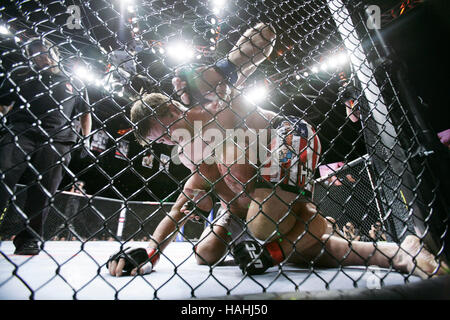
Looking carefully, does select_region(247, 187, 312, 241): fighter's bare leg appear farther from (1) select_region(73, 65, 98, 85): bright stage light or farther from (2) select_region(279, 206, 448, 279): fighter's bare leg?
(1) select_region(73, 65, 98, 85): bright stage light

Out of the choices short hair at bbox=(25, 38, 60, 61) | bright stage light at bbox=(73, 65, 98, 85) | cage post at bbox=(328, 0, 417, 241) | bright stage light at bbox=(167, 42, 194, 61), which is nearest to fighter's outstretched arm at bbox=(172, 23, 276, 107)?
bright stage light at bbox=(167, 42, 194, 61)

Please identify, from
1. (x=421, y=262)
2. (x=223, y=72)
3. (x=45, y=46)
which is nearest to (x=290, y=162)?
(x=223, y=72)

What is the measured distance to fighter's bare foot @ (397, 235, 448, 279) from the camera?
105cm

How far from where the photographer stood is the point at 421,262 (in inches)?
44.7

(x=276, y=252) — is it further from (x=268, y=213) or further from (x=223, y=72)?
(x=223, y=72)

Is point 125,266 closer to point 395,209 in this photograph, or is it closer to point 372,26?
point 395,209

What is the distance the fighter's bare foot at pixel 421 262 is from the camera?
105 centimetres

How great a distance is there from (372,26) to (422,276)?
157cm

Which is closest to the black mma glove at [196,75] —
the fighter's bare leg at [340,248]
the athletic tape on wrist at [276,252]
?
the fighter's bare leg at [340,248]

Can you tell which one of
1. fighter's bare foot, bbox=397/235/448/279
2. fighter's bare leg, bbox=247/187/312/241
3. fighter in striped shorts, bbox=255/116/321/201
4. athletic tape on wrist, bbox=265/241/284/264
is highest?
fighter in striped shorts, bbox=255/116/321/201

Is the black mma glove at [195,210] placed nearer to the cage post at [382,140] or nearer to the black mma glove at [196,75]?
the black mma glove at [196,75]

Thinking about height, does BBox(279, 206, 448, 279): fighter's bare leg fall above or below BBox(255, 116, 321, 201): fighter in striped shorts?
below
